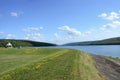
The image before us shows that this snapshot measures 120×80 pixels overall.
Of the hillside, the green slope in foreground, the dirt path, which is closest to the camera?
the green slope in foreground

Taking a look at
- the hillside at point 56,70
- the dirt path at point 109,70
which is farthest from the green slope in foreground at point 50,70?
the dirt path at point 109,70

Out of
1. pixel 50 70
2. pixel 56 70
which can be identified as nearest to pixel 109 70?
pixel 56 70

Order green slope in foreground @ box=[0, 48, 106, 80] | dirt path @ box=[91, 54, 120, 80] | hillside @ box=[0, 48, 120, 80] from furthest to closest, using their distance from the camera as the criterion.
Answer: dirt path @ box=[91, 54, 120, 80] → hillside @ box=[0, 48, 120, 80] → green slope in foreground @ box=[0, 48, 106, 80]

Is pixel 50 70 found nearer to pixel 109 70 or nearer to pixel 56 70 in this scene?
pixel 56 70

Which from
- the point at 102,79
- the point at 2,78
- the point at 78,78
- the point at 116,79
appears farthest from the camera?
the point at 116,79

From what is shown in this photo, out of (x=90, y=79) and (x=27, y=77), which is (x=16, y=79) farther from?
(x=90, y=79)

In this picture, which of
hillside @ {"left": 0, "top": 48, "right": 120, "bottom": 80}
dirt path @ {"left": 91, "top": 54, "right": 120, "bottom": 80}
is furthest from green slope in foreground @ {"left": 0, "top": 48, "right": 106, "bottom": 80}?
dirt path @ {"left": 91, "top": 54, "right": 120, "bottom": 80}

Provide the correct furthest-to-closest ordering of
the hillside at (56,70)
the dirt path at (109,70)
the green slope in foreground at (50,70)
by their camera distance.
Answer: the dirt path at (109,70)
the hillside at (56,70)
the green slope in foreground at (50,70)

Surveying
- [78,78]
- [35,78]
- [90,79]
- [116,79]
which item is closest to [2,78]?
[35,78]

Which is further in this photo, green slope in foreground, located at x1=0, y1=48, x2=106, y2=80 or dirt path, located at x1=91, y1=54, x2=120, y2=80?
dirt path, located at x1=91, y1=54, x2=120, y2=80

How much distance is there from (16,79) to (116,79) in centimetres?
1238

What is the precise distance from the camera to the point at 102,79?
24219mm

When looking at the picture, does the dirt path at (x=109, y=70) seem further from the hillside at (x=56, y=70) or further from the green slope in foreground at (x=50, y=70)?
the green slope in foreground at (x=50, y=70)

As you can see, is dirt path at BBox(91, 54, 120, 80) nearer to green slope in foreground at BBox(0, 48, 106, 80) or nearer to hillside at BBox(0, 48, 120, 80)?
hillside at BBox(0, 48, 120, 80)
